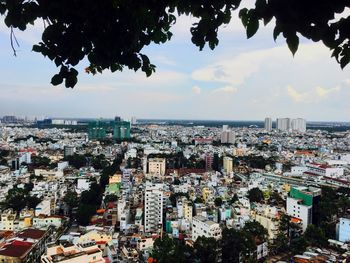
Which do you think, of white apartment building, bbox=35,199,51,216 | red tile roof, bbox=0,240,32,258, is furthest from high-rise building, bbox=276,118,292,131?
red tile roof, bbox=0,240,32,258

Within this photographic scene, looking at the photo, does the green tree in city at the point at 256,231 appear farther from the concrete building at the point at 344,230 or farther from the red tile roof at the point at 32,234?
the red tile roof at the point at 32,234

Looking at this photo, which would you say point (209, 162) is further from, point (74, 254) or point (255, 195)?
point (74, 254)

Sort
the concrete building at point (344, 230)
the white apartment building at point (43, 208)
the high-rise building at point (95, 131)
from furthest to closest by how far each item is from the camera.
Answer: the high-rise building at point (95, 131) < the white apartment building at point (43, 208) < the concrete building at point (344, 230)

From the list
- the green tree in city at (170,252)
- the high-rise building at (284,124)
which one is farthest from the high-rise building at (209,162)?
the high-rise building at (284,124)

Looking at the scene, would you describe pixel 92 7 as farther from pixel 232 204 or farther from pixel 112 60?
pixel 232 204

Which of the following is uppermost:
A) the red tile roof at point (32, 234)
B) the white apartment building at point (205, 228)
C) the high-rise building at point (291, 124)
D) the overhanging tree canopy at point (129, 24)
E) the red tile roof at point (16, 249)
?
the overhanging tree canopy at point (129, 24)

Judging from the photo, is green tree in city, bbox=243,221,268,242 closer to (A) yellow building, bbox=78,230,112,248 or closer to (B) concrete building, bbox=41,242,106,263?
(A) yellow building, bbox=78,230,112,248

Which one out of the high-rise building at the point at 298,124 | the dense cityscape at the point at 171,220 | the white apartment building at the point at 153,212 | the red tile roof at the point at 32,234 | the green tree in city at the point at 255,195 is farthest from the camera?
the high-rise building at the point at 298,124
